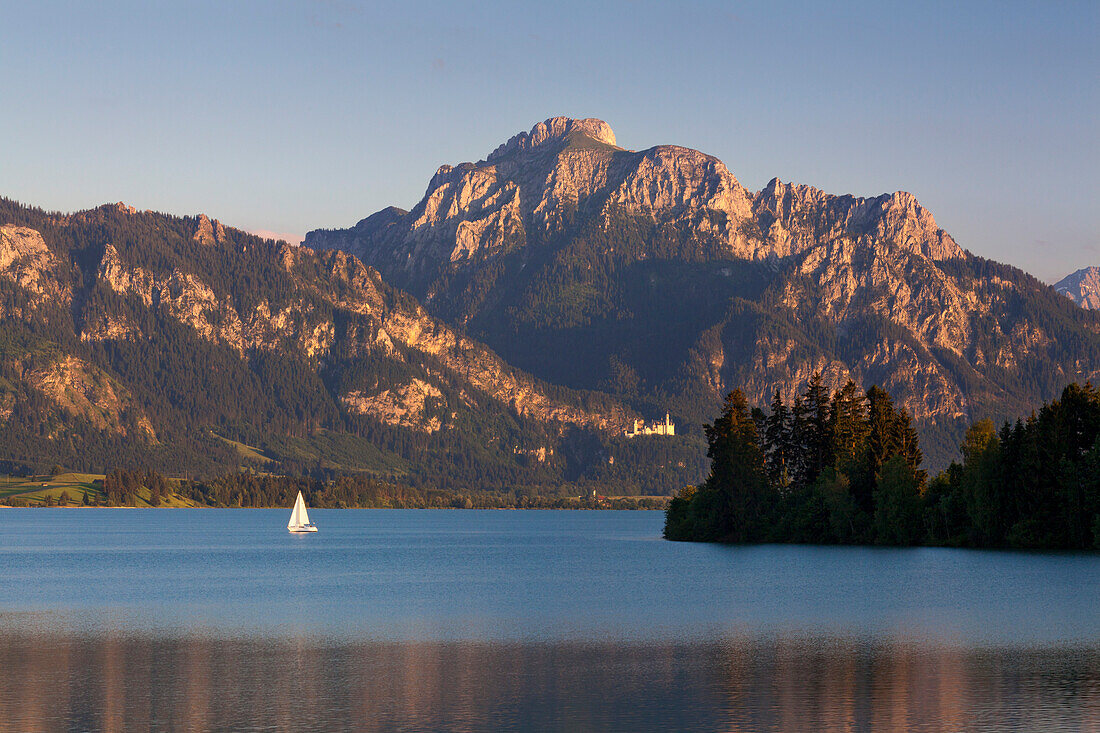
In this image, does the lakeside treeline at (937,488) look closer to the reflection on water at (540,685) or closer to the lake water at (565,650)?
the lake water at (565,650)

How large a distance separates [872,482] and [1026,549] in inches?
1151

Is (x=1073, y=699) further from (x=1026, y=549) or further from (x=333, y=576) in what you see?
(x=1026, y=549)

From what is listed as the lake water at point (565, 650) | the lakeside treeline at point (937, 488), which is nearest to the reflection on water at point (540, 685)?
the lake water at point (565, 650)

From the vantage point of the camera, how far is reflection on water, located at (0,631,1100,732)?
1957 inches

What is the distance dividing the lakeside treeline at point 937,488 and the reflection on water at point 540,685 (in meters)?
97.0

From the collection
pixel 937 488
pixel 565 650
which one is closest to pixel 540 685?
pixel 565 650

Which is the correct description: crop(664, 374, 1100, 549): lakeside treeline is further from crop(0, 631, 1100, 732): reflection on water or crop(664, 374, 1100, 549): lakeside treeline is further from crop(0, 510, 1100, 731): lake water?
crop(0, 631, 1100, 732): reflection on water

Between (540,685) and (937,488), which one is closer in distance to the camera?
(540,685)

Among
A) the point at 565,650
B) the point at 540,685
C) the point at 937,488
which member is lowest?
the point at 565,650

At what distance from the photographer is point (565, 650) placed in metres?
72.5

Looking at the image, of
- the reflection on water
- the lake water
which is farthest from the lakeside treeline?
the reflection on water

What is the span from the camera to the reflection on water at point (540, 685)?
163ft

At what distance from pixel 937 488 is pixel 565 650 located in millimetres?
128397

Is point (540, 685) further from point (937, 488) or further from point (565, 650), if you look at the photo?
point (937, 488)
